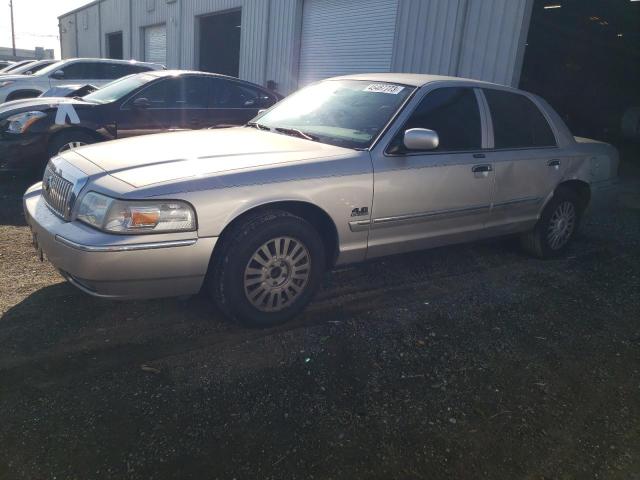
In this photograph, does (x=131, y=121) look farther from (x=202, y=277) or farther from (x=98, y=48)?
(x=98, y=48)

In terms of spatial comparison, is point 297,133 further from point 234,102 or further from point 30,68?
point 30,68

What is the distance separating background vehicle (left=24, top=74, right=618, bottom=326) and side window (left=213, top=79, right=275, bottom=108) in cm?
310

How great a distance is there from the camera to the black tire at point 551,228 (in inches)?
195

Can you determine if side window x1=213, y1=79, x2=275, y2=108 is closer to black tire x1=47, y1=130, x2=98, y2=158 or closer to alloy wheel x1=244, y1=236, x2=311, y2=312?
black tire x1=47, y1=130, x2=98, y2=158

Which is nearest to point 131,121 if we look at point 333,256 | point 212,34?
point 333,256

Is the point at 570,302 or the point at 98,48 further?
the point at 98,48

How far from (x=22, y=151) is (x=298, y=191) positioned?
15.4 ft

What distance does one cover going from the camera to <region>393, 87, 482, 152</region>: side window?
3.85 m

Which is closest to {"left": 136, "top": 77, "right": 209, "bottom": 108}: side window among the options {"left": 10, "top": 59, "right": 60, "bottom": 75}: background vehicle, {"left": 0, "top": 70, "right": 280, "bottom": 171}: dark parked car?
{"left": 0, "top": 70, "right": 280, "bottom": 171}: dark parked car

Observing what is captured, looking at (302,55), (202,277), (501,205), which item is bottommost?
(202,277)

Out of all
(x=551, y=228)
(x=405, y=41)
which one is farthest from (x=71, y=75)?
(x=551, y=228)

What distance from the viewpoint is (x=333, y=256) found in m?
3.55

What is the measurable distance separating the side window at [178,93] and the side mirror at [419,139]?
4.45 meters

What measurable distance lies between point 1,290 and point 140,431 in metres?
2.03
